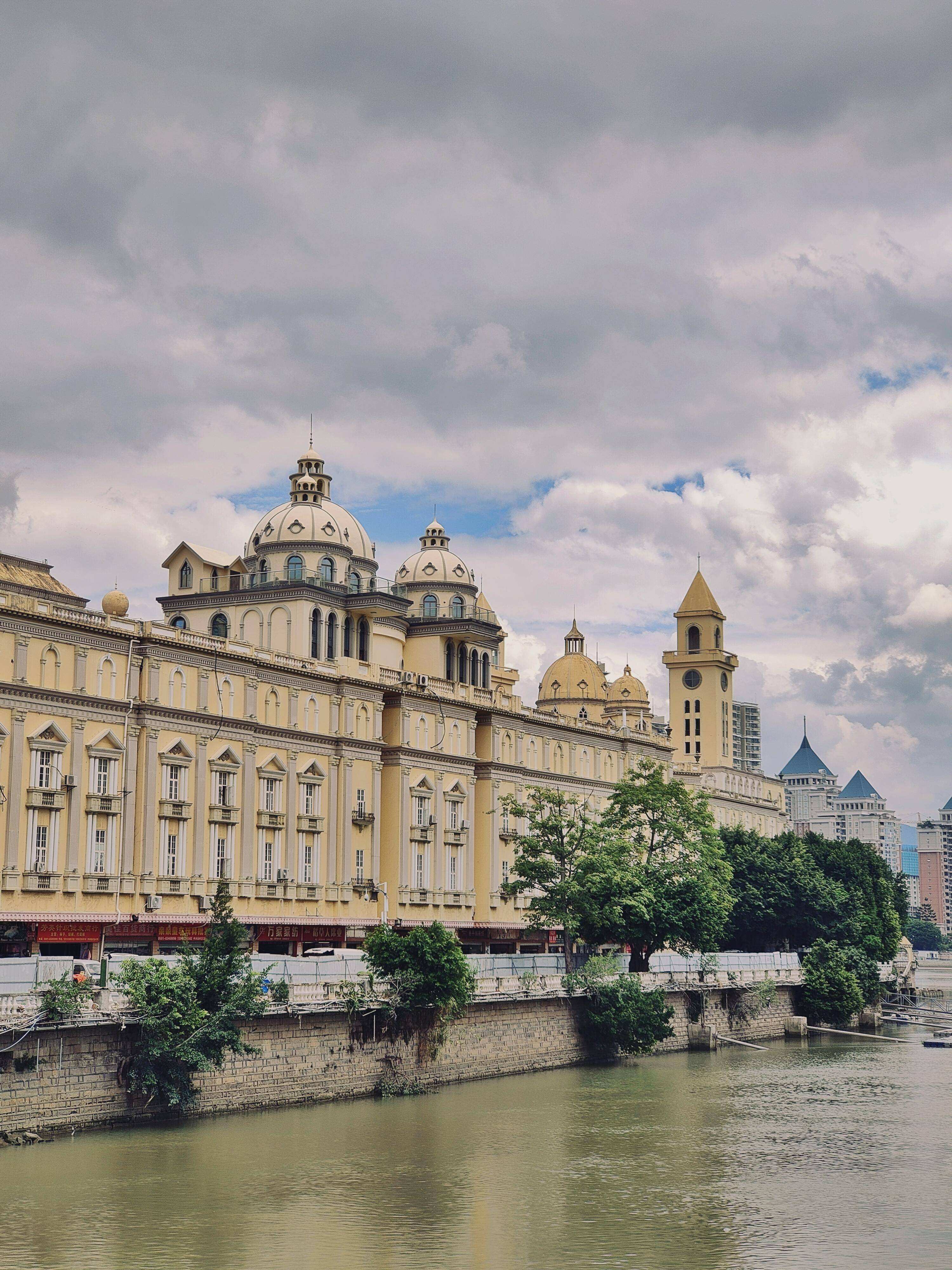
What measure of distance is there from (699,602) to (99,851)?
12846 centimetres

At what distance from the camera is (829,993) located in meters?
99.9

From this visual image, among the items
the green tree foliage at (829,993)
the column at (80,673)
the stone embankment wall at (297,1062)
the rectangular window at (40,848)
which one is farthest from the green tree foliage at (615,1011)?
the column at (80,673)

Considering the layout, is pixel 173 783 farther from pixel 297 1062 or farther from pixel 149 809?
pixel 297 1062

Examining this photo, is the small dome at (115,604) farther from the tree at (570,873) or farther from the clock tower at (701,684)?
the clock tower at (701,684)

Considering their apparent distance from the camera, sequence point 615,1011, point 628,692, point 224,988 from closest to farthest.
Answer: point 224,988, point 615,1011, point 628,692

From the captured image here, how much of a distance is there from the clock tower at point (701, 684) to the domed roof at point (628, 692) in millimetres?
7214

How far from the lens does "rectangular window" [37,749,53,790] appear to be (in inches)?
2788

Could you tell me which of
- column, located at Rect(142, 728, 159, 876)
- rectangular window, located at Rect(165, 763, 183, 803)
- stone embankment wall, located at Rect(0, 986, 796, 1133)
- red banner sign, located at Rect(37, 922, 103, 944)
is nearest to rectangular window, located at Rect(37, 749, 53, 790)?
column, located at Rect(142, 728, 159, 876)

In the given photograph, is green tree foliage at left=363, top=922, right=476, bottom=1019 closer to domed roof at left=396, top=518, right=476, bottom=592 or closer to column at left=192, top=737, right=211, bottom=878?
column at left=192, top=737, right=211, bottom=878

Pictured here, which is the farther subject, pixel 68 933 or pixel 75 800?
pixel 75 800

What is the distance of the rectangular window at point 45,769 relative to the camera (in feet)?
232

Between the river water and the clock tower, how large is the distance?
4875 inches

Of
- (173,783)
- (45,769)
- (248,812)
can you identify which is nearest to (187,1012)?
(45,769)

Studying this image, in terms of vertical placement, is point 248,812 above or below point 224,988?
above
